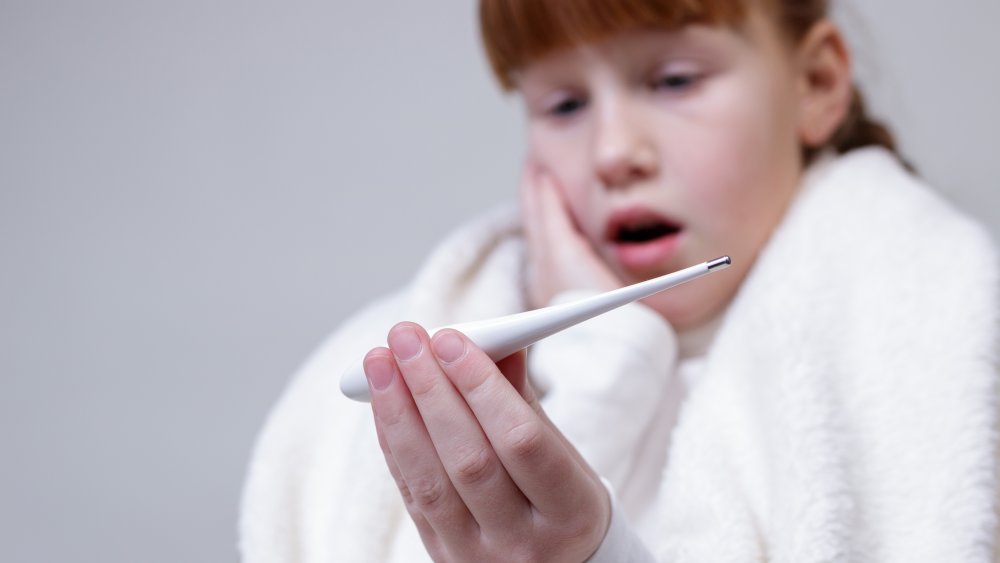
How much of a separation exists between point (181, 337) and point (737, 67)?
0.85m

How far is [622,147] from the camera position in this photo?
36.1 inches

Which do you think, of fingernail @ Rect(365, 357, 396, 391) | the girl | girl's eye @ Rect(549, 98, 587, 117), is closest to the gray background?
the girl

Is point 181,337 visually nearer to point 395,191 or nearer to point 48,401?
point 48,401

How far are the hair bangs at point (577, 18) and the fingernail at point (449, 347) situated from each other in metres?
0.46

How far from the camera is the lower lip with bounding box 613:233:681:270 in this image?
0.94 m

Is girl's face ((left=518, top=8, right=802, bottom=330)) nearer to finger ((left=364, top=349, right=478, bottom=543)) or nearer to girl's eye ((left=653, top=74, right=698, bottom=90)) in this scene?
girl's eye ((left=653, top=74, right=698, bottom=90))

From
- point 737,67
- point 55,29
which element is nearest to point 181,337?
point 55,29

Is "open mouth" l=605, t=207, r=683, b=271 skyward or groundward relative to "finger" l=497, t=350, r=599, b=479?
groundward

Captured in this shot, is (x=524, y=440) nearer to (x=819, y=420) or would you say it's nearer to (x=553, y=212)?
(x=819, y=420)

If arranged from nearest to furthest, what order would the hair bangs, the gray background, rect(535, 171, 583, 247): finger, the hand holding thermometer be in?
the hand holding thermometer
the hair bangs
rect(535, 171, 583, 247): finger
the gray background

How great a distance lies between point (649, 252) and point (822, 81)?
30 cm

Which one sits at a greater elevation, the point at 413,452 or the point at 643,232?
the point at 413,452

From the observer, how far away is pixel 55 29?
1.42m

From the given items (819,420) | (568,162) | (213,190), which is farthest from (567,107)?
(213,190)
